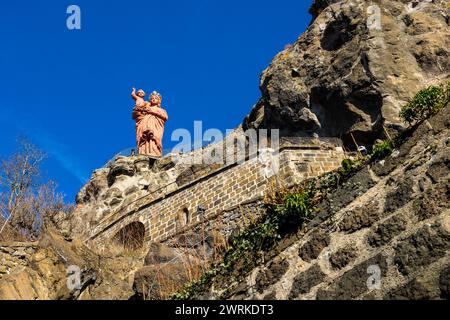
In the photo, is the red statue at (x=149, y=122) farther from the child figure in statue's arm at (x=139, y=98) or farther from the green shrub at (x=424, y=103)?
the green shrub at (x=424, y=103)

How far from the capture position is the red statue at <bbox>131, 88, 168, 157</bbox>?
25.7 metres

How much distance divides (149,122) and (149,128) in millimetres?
384

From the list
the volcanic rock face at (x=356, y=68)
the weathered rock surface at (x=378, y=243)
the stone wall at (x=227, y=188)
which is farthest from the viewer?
the volcanic rock face at (x=356, y=68)

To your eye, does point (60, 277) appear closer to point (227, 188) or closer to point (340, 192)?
point (340, 192)

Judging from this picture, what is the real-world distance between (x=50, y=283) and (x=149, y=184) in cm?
1357

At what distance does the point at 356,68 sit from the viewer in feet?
57.2

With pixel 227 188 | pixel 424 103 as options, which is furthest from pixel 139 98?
pixel 424 103

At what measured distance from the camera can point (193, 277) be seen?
726cm

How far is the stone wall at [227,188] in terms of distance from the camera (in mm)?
15406

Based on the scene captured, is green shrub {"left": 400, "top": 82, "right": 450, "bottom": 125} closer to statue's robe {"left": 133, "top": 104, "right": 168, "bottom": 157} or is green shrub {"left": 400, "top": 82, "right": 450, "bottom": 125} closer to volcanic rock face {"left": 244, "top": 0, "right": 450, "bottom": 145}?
volcanic rock face {"left": 244, "top": 0, "right": 450, "bottom": 145}

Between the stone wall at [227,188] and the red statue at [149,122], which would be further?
the red statue at [149,122]

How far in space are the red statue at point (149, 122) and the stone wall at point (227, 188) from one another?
7742 mm

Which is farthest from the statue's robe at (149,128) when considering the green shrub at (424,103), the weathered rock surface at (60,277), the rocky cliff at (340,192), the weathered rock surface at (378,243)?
the weathered rock surface at (378,243)
